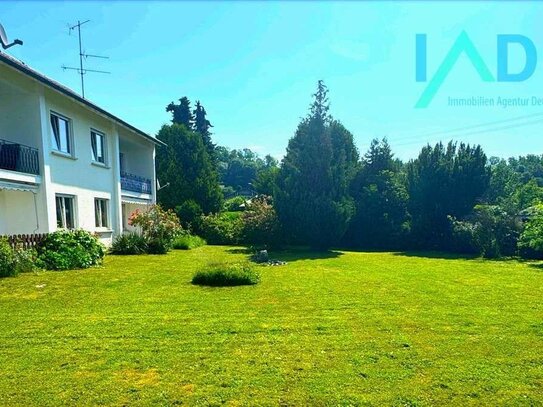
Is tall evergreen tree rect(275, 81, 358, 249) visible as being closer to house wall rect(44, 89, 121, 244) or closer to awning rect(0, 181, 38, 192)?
house wall rect(44, 89, 121, 244)

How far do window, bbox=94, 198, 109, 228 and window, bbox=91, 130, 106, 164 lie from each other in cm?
230

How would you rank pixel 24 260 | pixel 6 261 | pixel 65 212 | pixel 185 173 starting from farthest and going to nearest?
1. pixel 185 173
2. pixel 65 212
3. pixel 24 260
4. pixel 6 261

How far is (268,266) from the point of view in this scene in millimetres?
14906

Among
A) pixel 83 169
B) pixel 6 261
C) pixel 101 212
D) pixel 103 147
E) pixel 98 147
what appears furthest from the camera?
pixel 103 147

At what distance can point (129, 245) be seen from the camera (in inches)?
741

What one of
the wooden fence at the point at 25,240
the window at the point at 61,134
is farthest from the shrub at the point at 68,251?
the window at the point at 61,134

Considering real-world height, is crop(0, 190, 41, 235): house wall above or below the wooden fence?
above

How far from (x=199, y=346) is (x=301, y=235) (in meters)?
18.8

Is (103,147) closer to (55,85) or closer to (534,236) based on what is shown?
(55,85)

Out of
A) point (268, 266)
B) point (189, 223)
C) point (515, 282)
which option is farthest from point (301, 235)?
point (515, 282)

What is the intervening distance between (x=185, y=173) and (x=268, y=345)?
106ft

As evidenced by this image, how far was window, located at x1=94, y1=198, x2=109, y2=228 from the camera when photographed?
19.5 meters

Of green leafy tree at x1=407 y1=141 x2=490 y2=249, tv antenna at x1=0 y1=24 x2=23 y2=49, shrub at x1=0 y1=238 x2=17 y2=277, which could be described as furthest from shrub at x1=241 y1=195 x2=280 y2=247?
tv antenna at x1=0 y1=24 x2=23 y2=49

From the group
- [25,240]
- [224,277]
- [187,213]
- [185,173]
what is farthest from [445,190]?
[25,240]
